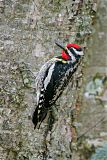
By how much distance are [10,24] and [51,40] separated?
0.13 m

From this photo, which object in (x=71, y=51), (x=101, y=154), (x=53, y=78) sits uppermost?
(x=71, y=51)

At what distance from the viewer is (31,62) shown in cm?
188

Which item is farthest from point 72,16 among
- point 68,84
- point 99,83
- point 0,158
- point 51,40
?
point 99,83

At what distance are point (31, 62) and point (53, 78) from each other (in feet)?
0.32

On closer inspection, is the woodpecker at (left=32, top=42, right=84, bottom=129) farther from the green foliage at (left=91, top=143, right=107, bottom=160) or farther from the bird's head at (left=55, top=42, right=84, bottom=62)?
the green foliage at (left=91, top=143, right=107, bottom=160)

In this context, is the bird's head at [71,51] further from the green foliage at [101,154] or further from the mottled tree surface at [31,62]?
the green foliage at [101,154]

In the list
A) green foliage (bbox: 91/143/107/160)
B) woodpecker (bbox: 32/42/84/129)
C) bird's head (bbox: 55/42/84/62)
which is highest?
bird's head (bbox: 55/42/84/62)

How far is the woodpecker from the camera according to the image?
189 cm

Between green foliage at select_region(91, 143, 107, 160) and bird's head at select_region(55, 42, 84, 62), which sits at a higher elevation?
bird's head at select_region(55, 42, 84, 62)

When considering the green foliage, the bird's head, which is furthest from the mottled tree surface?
the green foliage

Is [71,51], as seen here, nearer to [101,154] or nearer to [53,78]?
[53,78]

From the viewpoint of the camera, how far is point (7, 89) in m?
1.90

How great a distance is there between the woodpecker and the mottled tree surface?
0.02m

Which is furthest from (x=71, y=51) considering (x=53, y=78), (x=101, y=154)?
(x=101, y=154)
